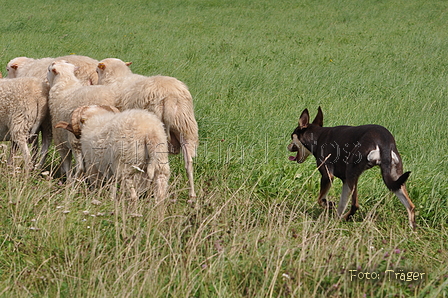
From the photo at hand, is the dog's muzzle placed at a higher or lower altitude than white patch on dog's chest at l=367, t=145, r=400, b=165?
lower

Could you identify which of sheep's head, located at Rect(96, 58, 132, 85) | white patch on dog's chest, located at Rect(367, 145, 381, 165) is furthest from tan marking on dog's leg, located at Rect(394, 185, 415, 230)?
sheep's head, located at Rect(96, 58, 132, 85)

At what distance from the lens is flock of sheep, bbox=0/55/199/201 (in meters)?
5.23

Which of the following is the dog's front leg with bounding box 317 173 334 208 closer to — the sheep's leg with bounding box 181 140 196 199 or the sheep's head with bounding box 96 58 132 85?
the sheep's leg with bounding box 181 140 196 199

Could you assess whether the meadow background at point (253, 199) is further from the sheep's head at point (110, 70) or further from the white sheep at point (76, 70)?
the white sheep at point (76, 70)

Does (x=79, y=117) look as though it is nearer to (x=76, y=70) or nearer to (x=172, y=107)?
(x=172, y=107)

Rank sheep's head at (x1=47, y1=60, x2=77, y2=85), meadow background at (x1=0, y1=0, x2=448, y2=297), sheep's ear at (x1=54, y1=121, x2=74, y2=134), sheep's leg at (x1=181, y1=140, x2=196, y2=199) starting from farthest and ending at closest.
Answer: sheep's head at (x1=47, y1=60, x2=77, y2=85), sheep's ear at (x1=54, y1=121, x2=74, y2=134), sheep's leg at (x1=181, y1=140, x2=196, y2=199), meadow background at (x1=0, y1=0, x2=448, y2=297)

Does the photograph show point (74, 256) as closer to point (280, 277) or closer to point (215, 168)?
point (280, 277)

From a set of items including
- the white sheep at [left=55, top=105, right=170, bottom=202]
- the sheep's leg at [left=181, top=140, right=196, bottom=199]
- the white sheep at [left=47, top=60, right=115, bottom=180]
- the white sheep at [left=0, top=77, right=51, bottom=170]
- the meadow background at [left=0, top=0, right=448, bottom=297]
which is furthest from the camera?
the white sheep at [left=0, top=77, right=51, bottom=170]

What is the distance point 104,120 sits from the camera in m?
5.55

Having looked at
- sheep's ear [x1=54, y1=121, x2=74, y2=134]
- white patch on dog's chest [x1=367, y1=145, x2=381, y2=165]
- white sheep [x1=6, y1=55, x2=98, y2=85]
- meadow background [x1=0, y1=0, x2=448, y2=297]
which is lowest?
meadow background [x1=0, y1=0, x2=448, y2=297]

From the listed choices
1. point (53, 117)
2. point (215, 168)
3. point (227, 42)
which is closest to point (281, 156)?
point (215, 168)

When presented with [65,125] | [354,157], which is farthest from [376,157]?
[65,125]

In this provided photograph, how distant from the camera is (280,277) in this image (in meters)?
3.55

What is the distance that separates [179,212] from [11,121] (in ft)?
9.57
